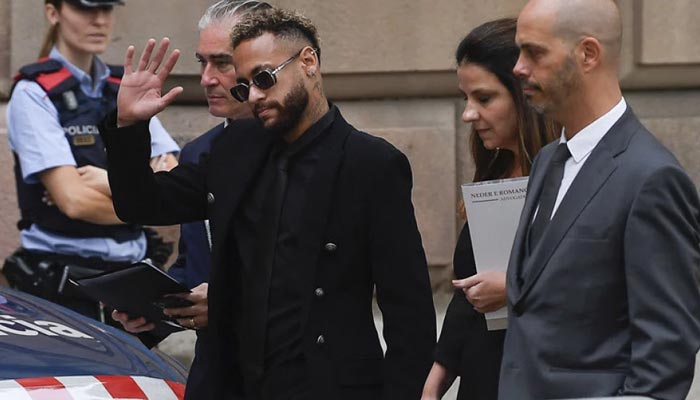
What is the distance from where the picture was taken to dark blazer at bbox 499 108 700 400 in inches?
104

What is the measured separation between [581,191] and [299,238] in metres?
0.82

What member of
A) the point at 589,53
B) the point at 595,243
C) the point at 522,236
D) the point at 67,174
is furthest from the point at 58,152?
the point at 595,243

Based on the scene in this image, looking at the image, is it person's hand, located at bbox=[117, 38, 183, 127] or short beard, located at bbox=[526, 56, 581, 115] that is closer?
short beard, located at bbox=[526, 56, 581, 115]

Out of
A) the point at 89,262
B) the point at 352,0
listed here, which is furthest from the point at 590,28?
the point at 352,0

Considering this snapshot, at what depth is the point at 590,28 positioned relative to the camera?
9.29 ft

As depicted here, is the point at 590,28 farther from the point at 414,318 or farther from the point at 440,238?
the point at 440,238

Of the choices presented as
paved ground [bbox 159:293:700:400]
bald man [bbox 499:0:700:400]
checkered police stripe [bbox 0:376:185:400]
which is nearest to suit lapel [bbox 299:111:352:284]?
checkered police stripe [bbox 0:376:185:400]

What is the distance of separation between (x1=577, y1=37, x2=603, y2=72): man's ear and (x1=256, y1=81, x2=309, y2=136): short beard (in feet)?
2.69

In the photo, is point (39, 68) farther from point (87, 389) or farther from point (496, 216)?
point (496, 216)

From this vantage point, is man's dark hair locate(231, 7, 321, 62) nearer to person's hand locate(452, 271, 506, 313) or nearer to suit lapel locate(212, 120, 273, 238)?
suit lapel locate(212, 120, 273, 238)

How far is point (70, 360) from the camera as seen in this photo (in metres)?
3.57

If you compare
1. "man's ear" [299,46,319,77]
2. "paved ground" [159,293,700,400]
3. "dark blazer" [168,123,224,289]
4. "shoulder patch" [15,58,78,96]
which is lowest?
"paved ground" [159,293,700,400]

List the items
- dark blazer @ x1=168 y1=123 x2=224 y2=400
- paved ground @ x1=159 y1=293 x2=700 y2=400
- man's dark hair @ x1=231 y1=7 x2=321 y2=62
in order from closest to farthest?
man's dark hair @ x1=231 y1=7 x2=321 y2=62, dark blazer @ x1=168 y1=123 x2=224 y2=400, paved ground @ x1=159 y1=293 x2=700 y2=400

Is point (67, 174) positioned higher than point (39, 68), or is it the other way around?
point (39, 68)
